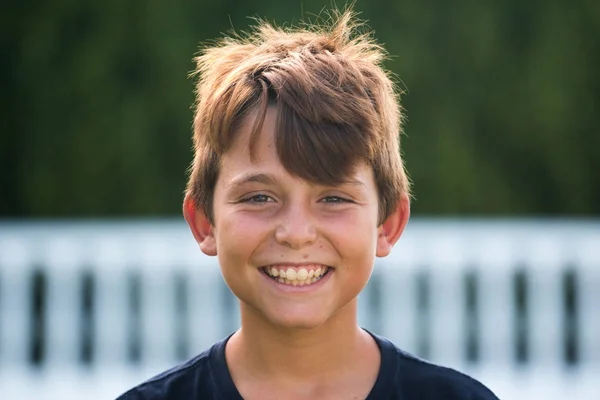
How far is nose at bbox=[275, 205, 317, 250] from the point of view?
81.7 inches

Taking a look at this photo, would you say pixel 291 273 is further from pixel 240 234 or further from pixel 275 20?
pixel 275 20

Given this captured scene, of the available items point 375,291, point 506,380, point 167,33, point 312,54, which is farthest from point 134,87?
point 312,54

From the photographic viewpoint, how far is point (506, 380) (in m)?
5.79

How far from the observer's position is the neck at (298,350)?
2.22m

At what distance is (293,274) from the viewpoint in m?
2.12

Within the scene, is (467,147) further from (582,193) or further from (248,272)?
(248,272)

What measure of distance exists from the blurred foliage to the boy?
4.54 meters

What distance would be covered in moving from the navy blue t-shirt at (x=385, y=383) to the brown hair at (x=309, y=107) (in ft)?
1.10

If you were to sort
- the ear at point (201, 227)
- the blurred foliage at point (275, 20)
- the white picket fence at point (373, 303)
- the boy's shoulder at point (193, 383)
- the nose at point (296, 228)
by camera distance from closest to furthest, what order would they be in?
the nose at point (296, 228)
the boy's shoulder at point (193, 383)
the ear at point (201, 227)
the white picket fence at point (373, 303)
the blurred foliage at point (275, 20)

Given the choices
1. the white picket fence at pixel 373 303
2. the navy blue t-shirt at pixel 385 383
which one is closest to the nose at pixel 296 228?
the navy blue t-shirt at pixel 385 383

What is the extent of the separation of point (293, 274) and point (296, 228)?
11 cm

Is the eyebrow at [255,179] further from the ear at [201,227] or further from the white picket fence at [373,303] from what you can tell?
the white picket fence at [373,303]

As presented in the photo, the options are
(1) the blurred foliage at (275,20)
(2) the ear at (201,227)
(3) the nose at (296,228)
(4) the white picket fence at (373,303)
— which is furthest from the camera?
(1) the blurred foliage at (275,20)

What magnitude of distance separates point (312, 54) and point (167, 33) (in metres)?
4.69
